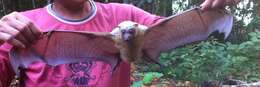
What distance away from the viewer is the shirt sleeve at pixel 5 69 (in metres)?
2.48

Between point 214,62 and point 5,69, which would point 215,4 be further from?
point 214,62

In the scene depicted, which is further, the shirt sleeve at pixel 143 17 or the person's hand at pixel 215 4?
the shirt sleeve at pixel 143 17

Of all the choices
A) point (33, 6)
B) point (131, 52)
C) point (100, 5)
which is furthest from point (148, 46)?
point (33, 6)

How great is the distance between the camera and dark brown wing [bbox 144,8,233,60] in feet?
7.09

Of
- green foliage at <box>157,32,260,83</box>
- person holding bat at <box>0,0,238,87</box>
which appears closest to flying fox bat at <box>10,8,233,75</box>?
person holding bat at <box>0,0,238,87</box>

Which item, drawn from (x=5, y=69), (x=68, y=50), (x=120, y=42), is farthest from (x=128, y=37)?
(x=5, y=69)

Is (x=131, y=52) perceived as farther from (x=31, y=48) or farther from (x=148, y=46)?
(x=31, y=48)

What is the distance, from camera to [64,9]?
8.23 ft

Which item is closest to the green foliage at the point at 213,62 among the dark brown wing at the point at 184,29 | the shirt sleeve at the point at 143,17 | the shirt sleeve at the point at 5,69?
the shirt sleeve at the point at 143,17

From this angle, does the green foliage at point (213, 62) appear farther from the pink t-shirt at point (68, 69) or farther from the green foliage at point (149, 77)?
the pink t-shirt at point (68, 69)

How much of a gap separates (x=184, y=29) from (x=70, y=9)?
1.79 ft

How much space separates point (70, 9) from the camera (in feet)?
8.18

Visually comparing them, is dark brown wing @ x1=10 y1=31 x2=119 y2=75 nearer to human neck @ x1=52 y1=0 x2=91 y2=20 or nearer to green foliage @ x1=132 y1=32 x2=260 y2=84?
human neck @ x1=52 y1=0 x2=91 y2=20

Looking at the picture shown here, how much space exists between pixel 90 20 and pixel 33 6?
6.30 m
